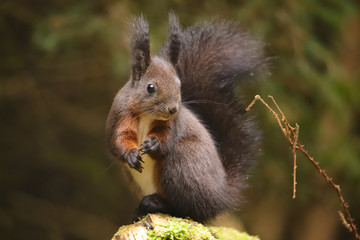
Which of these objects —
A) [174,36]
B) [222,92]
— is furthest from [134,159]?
[222,92]

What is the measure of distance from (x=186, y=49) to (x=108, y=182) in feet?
9.19

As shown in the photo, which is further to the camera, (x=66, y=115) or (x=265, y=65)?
(x=66, y=115)

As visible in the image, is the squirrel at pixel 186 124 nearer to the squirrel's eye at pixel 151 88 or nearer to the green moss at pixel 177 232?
the squirrel's eye at pixel 151 88

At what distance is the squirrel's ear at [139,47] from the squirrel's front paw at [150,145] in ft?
1.24

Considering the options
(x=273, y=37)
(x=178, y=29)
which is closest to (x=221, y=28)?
(x=178, y=29)

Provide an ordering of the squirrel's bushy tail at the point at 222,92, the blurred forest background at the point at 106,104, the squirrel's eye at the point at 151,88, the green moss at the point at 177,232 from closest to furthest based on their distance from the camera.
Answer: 1. the green moss at the point at 177,232
2. the squirrel's eye at the point at 151,88
3. the squirrel's bushy tail at the point at 222,92
4. the blurred forest background at the point at 106,104

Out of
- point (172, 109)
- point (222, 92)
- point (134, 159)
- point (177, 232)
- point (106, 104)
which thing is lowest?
point (177, 232)

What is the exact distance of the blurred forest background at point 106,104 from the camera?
184 inches

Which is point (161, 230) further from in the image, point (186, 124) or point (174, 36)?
point (174, 36)

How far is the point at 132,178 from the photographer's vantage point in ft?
9.98

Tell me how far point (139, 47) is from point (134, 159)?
0.62 m

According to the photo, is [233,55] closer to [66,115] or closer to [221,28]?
[221,28]

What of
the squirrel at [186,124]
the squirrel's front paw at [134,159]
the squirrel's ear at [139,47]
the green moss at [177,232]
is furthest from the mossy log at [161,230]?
the squirrel's ear at [139,47]

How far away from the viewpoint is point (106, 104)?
249 inches
